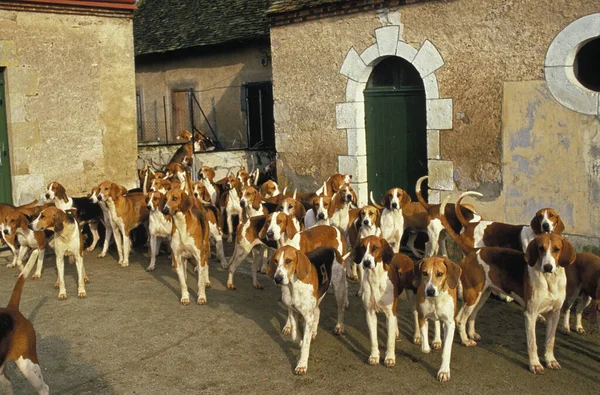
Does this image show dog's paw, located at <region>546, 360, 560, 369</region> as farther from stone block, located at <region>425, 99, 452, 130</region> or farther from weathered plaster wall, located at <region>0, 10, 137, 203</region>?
weathered plaster wall, located at <region>0, 10, 137, 203</region>

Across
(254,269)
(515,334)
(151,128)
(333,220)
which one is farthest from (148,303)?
(151,128)

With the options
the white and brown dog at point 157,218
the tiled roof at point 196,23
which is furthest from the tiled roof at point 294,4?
the tiled roof at point 196,23

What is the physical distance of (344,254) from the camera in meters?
7.53

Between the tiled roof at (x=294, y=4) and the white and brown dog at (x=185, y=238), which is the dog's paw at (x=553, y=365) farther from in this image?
the tiled roof at (x=294, y=4)

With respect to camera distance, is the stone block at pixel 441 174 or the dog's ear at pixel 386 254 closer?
the dog's ear at pixel 386 254

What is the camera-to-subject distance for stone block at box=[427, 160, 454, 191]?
30.2 feet

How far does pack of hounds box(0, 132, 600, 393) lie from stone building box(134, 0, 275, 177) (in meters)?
3.81

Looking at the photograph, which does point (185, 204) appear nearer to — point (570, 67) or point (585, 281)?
point (585, 281)

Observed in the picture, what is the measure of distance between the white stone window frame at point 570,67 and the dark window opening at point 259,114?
322 inches

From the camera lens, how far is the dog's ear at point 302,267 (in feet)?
19.4

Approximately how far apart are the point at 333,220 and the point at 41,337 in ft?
11.6

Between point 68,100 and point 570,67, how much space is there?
7730 millimetres

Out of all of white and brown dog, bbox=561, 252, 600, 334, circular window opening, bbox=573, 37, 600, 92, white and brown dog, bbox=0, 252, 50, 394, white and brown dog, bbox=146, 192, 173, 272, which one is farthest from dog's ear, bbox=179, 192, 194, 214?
circular window opening, bbox=573, 37, 600, 92

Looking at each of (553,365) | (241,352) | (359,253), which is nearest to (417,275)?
(359,253)
